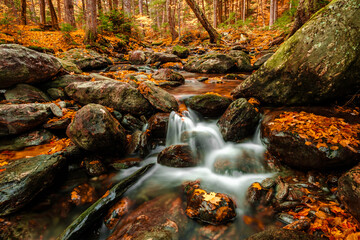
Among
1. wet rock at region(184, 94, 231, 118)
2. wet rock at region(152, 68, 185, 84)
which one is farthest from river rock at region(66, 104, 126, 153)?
wet rock at region(152, 68, 185, 84)

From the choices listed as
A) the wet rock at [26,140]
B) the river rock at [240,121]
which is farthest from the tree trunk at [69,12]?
the river rock at [240,121]

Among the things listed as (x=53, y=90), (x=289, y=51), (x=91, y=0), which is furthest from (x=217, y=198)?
(x=91, y=0)

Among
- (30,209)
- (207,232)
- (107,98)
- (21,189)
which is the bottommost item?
(207,232)

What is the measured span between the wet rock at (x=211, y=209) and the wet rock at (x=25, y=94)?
18.0 feet

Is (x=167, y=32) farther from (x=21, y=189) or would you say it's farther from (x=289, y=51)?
(x=21, y=189)

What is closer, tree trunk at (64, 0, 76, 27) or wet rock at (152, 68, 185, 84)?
wet rock at (152, 68, 185, 84)

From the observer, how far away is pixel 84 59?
9523 mm

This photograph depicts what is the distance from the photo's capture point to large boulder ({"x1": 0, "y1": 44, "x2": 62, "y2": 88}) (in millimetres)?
4598

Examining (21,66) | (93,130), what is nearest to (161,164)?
(93,130)

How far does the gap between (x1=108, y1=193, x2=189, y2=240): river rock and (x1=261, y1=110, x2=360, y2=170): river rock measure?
2.54 meters

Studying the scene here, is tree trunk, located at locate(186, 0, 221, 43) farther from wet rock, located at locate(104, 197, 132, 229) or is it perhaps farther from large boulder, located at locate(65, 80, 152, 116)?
wet rock, located at locate(104, 197, 132, 229)

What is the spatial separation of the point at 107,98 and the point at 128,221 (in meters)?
3.72

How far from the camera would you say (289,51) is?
4414 mm

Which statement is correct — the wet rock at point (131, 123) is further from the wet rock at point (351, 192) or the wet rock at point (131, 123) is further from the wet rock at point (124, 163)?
the wet rock at point (351, 192)
